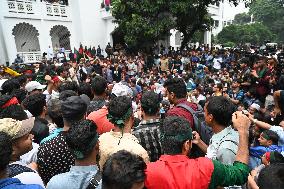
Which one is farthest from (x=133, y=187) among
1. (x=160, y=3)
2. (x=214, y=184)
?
(x=160, y=3)

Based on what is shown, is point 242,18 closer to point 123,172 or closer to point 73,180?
point 73,180

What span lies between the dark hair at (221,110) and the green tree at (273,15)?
184 ft

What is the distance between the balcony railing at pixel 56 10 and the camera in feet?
70.8

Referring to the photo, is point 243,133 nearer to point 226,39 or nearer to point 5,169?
point 5,169

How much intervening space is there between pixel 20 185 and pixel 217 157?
1545 millimetres

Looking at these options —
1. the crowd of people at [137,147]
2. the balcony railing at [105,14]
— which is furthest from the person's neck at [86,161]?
the balcony railing at [105,14]

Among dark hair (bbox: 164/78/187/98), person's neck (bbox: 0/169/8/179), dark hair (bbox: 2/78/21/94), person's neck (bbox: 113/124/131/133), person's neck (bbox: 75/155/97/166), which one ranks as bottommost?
person's neck (bbox: 75/155/97/166)

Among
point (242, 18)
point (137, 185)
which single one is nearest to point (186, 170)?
point (137, 185)

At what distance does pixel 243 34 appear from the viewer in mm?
42844

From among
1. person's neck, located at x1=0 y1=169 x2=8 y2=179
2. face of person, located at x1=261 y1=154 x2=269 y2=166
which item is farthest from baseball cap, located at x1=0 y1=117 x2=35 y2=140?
face of person, located at x1=261 y1=154 x2=269 y2=166

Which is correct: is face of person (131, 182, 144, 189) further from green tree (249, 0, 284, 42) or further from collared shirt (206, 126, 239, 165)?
green tree (249, 0, 284, 42)

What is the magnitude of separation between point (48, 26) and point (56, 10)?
1.57 metres

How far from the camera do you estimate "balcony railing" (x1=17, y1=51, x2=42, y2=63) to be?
20016 mm

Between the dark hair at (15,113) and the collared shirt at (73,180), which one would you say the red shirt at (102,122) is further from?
the collared shirt at (73,180)
